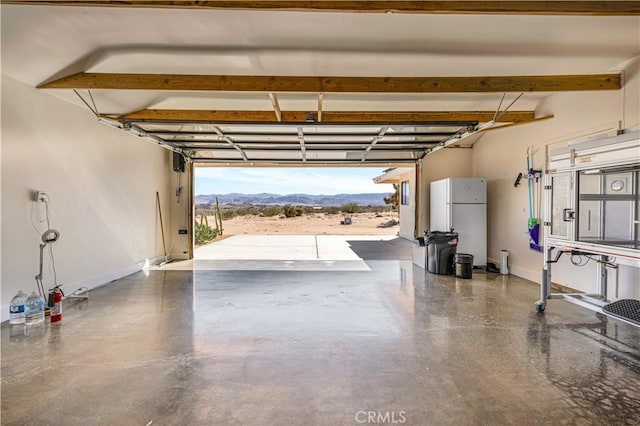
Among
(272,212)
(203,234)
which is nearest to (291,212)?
(272,212)

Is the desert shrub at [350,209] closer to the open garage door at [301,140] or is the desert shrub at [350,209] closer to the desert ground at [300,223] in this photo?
the desert ground at [300,223]

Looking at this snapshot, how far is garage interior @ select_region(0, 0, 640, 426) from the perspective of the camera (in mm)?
2475

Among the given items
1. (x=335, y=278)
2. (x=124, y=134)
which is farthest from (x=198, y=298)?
(x=124, y=134)

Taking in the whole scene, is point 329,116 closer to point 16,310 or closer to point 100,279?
point 100,279

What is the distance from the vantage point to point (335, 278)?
6.36 metres

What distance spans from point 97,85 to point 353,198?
3515 centimetres

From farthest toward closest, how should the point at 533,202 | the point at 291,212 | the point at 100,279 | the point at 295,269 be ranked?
1. the point at 291,212
2. the point at 295,269
3. the point at 533,202
4. the point at 100,279

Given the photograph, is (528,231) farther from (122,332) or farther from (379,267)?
(122,332)

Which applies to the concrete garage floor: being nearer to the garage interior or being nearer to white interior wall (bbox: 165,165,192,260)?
the garage interior

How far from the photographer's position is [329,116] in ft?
19.4

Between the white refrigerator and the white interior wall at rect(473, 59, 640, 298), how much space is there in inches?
15.1

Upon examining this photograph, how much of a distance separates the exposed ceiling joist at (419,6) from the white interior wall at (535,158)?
2004 millimetres

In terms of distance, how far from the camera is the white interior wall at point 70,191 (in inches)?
157

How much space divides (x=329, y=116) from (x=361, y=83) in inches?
63.4
